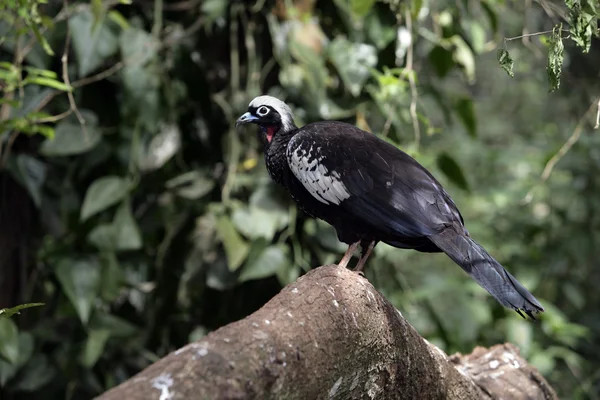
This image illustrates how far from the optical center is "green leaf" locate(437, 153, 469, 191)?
14.1 ft

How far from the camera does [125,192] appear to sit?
14.0ft

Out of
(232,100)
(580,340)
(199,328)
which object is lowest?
(580,340)

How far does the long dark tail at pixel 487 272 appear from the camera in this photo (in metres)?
2.58

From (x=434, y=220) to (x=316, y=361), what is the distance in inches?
34.8

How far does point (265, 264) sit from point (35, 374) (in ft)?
4.33

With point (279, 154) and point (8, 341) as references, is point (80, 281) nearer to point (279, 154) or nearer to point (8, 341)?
point (8, 341)

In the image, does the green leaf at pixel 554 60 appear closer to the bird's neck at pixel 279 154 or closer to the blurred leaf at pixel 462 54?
the bird's neck at pixel 279 154

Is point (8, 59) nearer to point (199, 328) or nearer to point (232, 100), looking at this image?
point (232, 100)

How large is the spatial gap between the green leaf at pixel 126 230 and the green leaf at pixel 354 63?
1.20m

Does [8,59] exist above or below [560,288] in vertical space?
above

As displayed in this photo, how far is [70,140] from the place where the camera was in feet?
14.0

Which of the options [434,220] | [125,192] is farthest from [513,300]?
[125,192]

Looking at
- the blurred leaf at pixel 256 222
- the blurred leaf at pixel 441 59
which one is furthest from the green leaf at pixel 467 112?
the blurred leaf at pixel 256 222

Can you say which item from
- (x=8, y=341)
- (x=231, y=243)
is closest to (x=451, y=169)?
(x=231, y=243)
